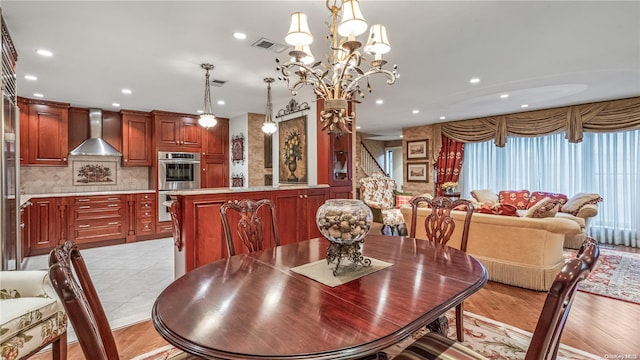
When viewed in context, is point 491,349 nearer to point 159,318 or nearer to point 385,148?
point 159,318

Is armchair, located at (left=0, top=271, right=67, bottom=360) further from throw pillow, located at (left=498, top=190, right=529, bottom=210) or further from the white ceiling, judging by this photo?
throw pillow, located at (left=498, top=190, right=529, bottom=210)

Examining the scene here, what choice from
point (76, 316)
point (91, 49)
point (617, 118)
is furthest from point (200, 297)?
point (617, 118)

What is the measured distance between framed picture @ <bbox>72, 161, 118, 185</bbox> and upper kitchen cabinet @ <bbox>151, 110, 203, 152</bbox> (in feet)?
3.30

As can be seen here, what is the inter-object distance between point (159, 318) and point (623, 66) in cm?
496

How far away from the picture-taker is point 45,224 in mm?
4621

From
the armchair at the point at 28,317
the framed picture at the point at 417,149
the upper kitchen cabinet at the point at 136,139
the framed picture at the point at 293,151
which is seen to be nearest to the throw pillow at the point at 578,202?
the framed picture at the point at 417,149

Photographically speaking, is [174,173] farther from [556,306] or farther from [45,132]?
[556,306]

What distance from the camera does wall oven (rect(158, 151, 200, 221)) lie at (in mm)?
5668

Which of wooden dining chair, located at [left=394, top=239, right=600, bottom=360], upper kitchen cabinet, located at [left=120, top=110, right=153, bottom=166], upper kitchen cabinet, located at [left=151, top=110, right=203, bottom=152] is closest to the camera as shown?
wooden dining chair, located at [left=394, top=239, right=600, bottom=360]

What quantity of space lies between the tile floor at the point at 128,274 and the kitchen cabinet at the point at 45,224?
19 centimetres

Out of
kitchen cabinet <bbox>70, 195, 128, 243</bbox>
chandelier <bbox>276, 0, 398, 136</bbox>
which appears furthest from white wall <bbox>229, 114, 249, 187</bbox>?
chandelier <bbox>276, 0, 398, 136</bbox>

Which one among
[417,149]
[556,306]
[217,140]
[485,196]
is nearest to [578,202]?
A: [485,196]

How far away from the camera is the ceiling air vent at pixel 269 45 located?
108 inches

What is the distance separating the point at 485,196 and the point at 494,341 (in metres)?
4.92
